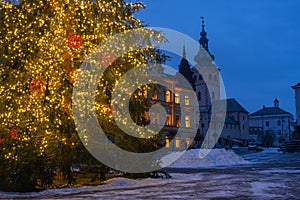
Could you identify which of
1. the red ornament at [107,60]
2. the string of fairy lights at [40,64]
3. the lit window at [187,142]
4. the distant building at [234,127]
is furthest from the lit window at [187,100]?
the string of fairy lights at [40,64]

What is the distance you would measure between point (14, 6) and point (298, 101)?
219 ft

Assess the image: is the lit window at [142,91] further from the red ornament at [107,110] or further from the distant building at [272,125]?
the distant building at [272,125]

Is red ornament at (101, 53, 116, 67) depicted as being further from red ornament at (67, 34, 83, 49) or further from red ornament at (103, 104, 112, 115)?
red ornament at (103, 104, 112, 115)

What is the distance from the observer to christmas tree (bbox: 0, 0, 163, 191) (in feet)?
41.1

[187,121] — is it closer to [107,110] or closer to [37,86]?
[107,110]

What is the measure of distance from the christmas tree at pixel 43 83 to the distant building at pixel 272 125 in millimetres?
111136

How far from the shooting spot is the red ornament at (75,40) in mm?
14381

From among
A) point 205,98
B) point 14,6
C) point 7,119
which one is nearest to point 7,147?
point 7,119

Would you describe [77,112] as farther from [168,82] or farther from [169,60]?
[168,82]

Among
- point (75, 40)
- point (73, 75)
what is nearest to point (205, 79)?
point (75, 40)

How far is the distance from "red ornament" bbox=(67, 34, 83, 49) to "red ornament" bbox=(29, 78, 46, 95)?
1876 mm

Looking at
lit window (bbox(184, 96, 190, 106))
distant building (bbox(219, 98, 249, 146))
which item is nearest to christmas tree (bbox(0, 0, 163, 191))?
lit window (bbox(184, 96, 190, 106))

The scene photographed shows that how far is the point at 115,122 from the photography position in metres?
14.8

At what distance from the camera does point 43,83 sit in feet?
43.6
